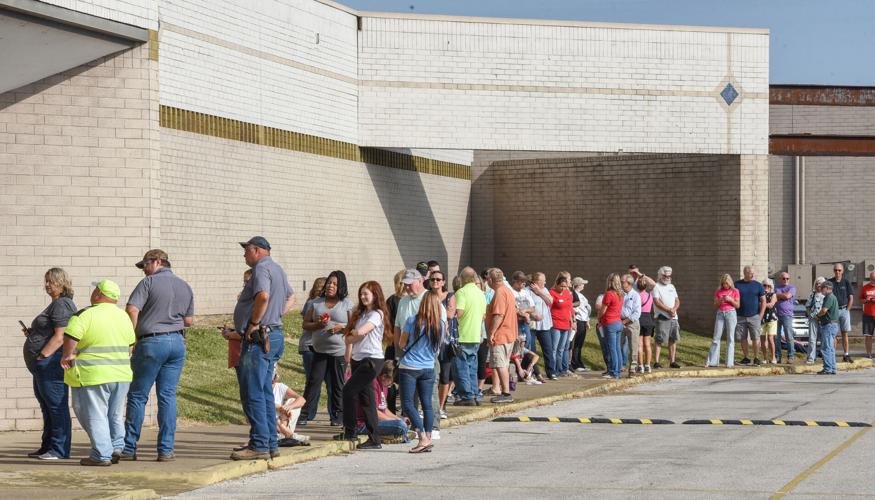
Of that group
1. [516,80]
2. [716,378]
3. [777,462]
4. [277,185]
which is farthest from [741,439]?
[516,80]

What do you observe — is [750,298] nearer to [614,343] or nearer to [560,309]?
[614,343]

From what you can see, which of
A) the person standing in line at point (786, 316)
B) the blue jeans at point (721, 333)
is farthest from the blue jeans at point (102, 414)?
the person standing in line at point (786, 316)

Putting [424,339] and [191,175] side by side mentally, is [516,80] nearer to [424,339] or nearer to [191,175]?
[191,175]

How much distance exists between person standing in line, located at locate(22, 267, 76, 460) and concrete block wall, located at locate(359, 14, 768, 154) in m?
18.2

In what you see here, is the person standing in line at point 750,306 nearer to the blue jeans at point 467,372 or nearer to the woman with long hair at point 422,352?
the blue jeans at point 467,372

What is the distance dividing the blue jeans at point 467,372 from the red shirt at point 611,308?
5337 millimetres

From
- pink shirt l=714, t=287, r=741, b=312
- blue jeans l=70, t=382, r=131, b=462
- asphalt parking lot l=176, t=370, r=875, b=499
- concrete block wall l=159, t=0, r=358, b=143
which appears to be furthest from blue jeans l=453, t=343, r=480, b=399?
concrete block wall l=159, t=0, r=358, b=143

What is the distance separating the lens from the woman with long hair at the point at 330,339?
14.4 metres

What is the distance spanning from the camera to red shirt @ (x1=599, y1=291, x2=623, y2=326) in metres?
21.8

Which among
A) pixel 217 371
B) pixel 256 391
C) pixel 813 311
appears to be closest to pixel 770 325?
pixel 813 311

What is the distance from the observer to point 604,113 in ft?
102

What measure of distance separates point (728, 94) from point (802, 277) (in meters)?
9.57

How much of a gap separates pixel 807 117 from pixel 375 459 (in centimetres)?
3158

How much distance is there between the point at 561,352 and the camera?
72.3ft
